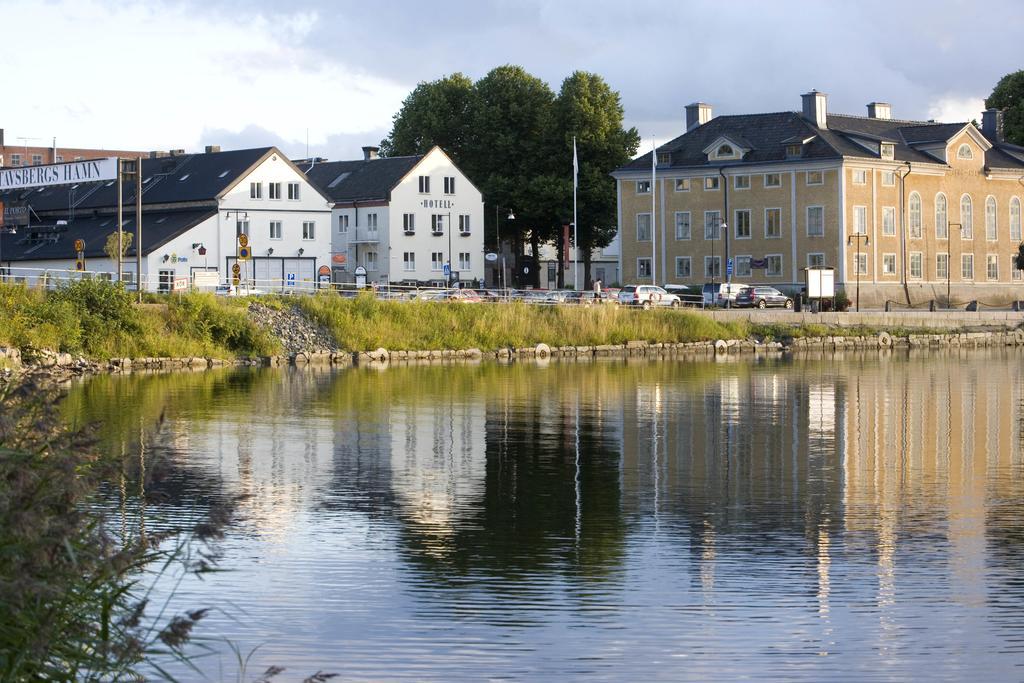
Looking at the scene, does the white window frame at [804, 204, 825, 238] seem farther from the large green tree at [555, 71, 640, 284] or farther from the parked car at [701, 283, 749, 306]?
Answer: the large green tree at [555, 71, 640, 284]

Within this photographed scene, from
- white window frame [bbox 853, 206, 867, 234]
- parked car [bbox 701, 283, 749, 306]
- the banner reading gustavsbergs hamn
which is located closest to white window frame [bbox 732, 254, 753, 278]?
white window frame [bbox 853, 206, 867, 234]

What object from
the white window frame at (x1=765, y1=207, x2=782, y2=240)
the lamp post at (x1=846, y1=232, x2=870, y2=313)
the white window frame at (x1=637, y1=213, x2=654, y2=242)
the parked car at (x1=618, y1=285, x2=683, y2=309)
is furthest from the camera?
the white window frame at (x1=637, y1=213, x2=654, y2=242)

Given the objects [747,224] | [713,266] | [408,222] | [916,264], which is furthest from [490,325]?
[916,264]

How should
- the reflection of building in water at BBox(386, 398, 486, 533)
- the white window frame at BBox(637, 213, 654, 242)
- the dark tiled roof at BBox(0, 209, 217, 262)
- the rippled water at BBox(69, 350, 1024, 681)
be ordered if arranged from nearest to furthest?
the rippled water at BBox(69, 350, 1024, 681), the reflection of building in water at BBox(386, 398, 486, 533), the dark tiled roof at BBox(0, 209, 217, 262), the white window frame at BBox(637, 213, 654, 242)

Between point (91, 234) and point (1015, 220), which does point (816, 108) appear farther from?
point (91, 234)

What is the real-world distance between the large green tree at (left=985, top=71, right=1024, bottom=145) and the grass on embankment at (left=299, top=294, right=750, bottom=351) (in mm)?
51432

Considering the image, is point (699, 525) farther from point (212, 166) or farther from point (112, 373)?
point (212, 166)

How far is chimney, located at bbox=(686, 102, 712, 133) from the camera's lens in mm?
105312

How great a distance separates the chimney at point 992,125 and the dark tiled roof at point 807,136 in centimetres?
445

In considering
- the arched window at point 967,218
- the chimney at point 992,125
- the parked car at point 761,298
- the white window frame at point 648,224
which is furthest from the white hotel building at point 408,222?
the chimney at point 992,125

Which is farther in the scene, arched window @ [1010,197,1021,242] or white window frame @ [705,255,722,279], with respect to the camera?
arched window @ [1010,197,1021,242]

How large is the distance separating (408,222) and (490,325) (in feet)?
123

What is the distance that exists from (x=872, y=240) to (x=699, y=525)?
79.4 metres

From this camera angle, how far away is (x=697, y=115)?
105438mm
